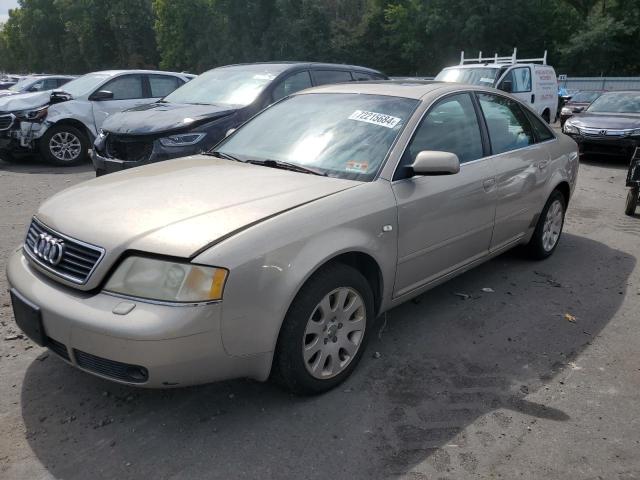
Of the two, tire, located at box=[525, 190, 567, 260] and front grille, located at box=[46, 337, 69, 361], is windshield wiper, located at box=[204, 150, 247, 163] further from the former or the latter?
tire, located at box=[525, 190, 567, 260]

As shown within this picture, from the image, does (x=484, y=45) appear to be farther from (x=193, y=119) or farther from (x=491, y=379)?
(x=491, y=379)

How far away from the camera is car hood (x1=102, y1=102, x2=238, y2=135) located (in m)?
6.28

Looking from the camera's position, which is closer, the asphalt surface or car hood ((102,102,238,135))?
the asphalt surface

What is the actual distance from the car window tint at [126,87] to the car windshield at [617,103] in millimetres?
9447

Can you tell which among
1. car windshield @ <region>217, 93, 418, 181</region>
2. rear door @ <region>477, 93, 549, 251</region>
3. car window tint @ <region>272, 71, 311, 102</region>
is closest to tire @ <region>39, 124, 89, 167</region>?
car window tint @ <region>272, 71, 311, 102</region>

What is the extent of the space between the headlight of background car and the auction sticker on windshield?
25.1ft

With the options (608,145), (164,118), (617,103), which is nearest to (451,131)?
(164,118)

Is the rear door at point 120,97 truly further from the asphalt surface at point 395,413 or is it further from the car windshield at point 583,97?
the car windshield at point 583,97

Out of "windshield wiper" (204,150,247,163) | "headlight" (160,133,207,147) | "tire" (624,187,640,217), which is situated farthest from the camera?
"tire" (624,187,640,217)

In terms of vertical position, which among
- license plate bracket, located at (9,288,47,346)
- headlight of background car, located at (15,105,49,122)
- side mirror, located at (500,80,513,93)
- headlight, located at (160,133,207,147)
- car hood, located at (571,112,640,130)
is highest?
headlight of background car, located at (15,105,49,122)

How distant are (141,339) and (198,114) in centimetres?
457

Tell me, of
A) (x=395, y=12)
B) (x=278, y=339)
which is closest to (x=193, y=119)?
(x=278, y=339)

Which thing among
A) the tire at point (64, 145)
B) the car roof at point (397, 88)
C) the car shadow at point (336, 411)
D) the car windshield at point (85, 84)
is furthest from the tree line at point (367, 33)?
the car shadow at point (336, 411)

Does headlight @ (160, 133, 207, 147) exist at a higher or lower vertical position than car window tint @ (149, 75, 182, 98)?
lower
